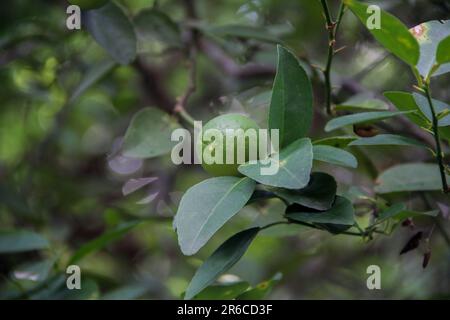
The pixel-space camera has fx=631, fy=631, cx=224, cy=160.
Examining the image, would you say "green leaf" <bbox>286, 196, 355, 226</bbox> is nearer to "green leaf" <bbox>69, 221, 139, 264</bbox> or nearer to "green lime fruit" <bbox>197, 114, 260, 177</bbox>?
"green lime fruit" <bbox>197, 114, 260, 177</bbox>

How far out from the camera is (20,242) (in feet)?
3.74

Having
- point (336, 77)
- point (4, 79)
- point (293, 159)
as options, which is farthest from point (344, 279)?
point (293, 159)

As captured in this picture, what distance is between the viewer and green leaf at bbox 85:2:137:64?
1.05m

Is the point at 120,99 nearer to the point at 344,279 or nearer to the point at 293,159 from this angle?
the point at 344,279

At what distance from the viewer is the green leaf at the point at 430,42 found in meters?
0.73

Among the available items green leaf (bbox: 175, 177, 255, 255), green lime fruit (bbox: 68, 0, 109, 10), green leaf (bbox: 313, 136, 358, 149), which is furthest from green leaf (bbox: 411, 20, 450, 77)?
green lime fruit (bbox: 68, 0, 109, 10)

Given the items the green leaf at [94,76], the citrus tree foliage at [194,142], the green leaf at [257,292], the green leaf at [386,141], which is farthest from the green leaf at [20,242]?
the green leaf at [386,141]

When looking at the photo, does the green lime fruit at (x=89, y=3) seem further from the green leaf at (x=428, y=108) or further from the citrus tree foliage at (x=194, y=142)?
the green leaf at (x=428, y=108)

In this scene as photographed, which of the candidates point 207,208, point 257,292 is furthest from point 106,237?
point 207,208

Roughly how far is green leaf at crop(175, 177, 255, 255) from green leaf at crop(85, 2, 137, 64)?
416 millimetres

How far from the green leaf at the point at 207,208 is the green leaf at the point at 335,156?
9 cm

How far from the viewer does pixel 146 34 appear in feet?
4.00

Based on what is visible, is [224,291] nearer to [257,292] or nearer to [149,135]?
[257,292]

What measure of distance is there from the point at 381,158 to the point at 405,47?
0.82 metres
